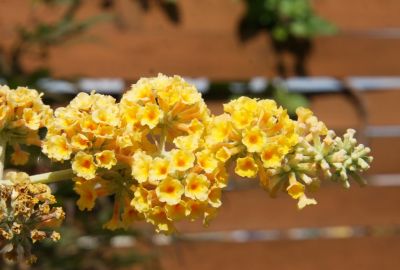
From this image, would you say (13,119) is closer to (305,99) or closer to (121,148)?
(121,148)

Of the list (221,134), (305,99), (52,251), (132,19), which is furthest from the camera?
(305,99)

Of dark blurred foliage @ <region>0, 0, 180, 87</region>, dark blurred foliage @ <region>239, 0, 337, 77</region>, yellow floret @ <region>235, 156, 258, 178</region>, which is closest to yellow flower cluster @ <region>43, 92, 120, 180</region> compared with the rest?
yellow floret @ <region>235, 156, 258, 178</region>

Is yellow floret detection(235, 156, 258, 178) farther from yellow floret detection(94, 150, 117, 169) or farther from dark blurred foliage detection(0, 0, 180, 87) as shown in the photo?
dark blurred foliage detection(0, 0, 180, 87)

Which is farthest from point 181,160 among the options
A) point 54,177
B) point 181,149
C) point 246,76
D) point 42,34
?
point 246,76

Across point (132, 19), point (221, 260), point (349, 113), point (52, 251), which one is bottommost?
point (221, 260)

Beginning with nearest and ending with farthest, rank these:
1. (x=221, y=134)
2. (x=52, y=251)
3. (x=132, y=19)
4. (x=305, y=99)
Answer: (x=221, y=134)
(x=52, y=251)
(x=132, y=19)
(x=305, y=99)

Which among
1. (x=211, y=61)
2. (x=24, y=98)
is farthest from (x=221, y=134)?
(x=211, y=61)

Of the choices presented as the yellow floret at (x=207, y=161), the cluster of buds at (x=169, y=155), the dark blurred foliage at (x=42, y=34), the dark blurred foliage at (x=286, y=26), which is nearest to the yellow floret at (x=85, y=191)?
the cluster of buds at (x=169, y=155)
